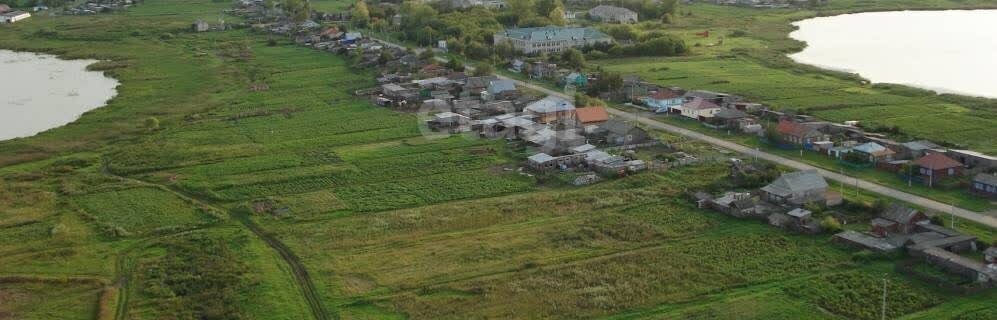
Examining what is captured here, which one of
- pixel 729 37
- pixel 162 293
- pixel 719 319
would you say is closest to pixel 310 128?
pixel 162 293

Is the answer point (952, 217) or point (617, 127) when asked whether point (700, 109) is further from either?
point (952, 217)

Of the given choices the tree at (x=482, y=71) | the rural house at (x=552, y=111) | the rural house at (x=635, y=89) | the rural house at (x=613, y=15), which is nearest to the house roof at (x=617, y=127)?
the rural house at (x=552, y=111)

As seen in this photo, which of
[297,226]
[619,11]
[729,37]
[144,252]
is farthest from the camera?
[619,11]

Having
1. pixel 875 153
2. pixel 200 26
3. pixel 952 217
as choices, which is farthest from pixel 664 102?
pixel 200 26

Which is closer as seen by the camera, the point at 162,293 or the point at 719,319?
the point at 719,319

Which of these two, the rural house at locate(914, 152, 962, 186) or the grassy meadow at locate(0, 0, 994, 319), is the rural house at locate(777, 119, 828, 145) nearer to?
the grassy meadow at locate(0, 0, 994, 319)

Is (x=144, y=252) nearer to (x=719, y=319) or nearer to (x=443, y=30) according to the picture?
(x=719, y=319)

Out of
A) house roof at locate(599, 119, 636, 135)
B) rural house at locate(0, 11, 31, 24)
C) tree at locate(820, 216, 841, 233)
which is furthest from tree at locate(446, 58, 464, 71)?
rural house at locate(0, 11, 31, 24)

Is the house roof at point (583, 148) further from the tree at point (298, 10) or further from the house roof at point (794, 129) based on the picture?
the tree at point (298, 10)
